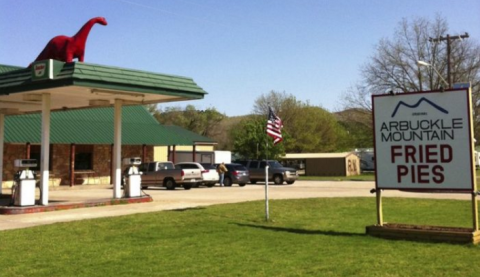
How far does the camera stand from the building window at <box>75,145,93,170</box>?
32.5 meters

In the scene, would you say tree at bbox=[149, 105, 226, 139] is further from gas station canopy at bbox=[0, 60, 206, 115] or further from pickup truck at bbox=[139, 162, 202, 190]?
gas station canopy at bbox=[0, 60, 206, 115]

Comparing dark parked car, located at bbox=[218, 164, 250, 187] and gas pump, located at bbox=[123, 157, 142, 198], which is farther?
dark parked car, located at bbox=[218, 164, 250, 187]

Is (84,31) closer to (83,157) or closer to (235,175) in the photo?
(235,175)

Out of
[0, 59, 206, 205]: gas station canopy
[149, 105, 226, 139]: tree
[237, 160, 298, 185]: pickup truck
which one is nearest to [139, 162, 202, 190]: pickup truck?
[237, 160, 298, 185]: pickup truck

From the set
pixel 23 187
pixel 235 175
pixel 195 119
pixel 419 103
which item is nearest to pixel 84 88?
pixel 23 187

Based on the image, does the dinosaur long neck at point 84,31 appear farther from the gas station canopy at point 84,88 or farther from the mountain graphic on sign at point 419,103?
the mountain graphic on sign at point 419,103

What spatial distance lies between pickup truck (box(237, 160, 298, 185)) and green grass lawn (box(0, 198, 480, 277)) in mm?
19925

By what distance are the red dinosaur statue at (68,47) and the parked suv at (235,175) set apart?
17.0m

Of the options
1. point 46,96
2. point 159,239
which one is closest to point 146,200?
point 46,96

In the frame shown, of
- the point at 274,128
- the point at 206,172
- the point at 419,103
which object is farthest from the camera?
the point at 206,172

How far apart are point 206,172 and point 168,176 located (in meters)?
2.88

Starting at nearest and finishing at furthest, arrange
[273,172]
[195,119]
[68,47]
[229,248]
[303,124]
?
[229,248]
[68,47]
[273,172]
[303,124]
[195,119]

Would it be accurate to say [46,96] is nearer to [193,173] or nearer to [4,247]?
[4,247]

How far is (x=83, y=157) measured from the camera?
3281cm
